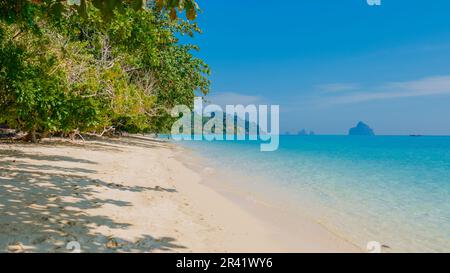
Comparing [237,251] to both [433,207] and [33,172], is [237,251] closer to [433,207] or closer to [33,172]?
[33,172]

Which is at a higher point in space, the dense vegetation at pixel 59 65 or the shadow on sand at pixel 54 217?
the dense vegetation at pixel 59 65

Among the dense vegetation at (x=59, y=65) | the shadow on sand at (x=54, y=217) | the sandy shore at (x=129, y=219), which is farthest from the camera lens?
the dense vegetation at (x=59, y=65)

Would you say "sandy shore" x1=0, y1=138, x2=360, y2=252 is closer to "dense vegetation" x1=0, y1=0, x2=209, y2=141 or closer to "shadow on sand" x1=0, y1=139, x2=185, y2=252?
"shadow on sand" x1=0, y1=139, x2=185, y2=252

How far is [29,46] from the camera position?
14.7 m

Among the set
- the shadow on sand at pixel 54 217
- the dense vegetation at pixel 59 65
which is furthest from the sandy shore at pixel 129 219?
the dense vegetation at pixel 59 65

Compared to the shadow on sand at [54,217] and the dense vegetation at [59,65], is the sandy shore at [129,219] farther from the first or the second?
the dense vegetation at [59,65]

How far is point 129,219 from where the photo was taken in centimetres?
676

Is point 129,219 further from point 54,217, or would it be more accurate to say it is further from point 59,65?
point 59,65

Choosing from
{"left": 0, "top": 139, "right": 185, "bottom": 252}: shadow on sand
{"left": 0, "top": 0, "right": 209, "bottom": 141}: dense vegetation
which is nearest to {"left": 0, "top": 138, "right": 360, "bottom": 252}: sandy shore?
{"left": 0, "top": 139, "right": 185, "bottom": 252}: shadow on sand

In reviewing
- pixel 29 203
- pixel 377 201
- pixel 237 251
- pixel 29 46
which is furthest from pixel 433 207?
pixel 29 46

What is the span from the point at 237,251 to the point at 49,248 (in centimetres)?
270

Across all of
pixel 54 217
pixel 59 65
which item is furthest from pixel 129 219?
pixel 59 65

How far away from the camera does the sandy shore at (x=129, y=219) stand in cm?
Answer: 539

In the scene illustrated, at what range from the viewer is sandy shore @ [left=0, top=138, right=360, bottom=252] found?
539 cm
